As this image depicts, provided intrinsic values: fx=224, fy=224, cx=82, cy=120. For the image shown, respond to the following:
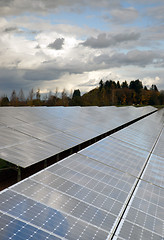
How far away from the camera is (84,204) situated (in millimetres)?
7031

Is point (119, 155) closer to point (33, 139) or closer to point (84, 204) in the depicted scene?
point (33, 139)

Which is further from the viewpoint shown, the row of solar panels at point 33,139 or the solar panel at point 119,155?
the row of solar panels at point 33,139

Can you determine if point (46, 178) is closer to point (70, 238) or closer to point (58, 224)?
point (58, 224)

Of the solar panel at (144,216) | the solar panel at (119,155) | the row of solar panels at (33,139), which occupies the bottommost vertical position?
the solar panel at (144,216)

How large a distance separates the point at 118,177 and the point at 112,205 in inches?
99.4

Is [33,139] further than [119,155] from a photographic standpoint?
Yes

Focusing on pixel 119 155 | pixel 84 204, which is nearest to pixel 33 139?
pixel 119 155

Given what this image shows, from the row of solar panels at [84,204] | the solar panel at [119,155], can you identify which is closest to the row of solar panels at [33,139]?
the solar panel at [119,155]

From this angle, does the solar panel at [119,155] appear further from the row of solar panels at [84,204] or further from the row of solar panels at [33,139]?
the row of solar panels at [33,139]

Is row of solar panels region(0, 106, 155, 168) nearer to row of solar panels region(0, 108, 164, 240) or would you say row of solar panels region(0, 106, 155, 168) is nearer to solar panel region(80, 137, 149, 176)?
solar panel region(80, 137, 149, 176)

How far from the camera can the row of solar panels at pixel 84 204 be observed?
A: 18.7ft

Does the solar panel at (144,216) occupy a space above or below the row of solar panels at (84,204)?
below

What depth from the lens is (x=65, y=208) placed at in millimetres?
6598

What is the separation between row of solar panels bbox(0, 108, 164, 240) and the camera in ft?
18.7
